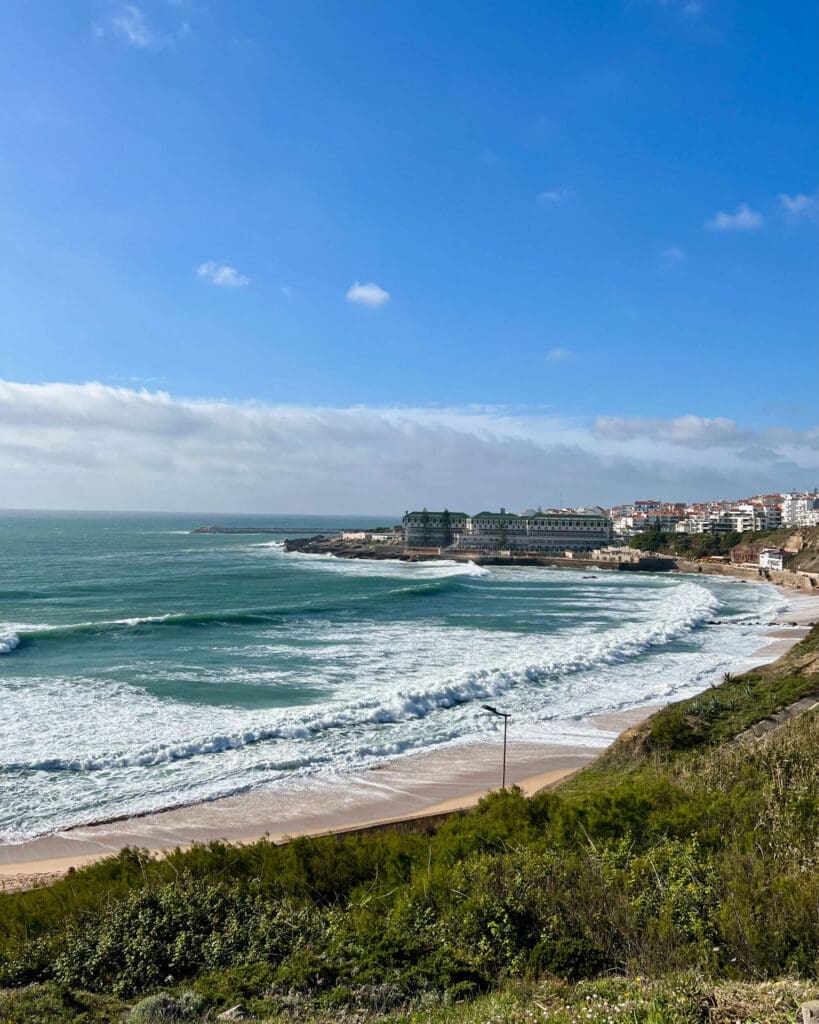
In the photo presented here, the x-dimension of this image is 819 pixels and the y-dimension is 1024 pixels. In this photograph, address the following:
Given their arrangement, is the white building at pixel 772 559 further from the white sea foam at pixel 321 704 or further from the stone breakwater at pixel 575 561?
the white sea foam at pixel 321 704

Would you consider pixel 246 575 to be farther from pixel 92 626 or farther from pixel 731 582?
pixel 731 582

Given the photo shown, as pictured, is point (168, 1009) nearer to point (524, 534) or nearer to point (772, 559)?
point (772, 559)

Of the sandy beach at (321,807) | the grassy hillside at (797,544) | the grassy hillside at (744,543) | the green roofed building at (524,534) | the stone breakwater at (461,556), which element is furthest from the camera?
the green roofed building at (524,534)

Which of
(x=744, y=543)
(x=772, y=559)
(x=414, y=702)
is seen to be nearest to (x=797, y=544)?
(x=772, y=559)

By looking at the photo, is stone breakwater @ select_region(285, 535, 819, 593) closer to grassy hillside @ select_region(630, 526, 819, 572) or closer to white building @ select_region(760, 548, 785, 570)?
white building @ select_region(760, 548, 785, 570)

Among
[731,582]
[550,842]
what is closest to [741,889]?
[550,842]

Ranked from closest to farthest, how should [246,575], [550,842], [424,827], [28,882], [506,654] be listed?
[550,842]
[28,882]
[424,827]
[506,654]
[246,575]

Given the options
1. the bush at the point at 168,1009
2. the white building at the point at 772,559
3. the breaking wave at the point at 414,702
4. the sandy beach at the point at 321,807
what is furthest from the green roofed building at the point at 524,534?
the bush at the point at 168,1009
